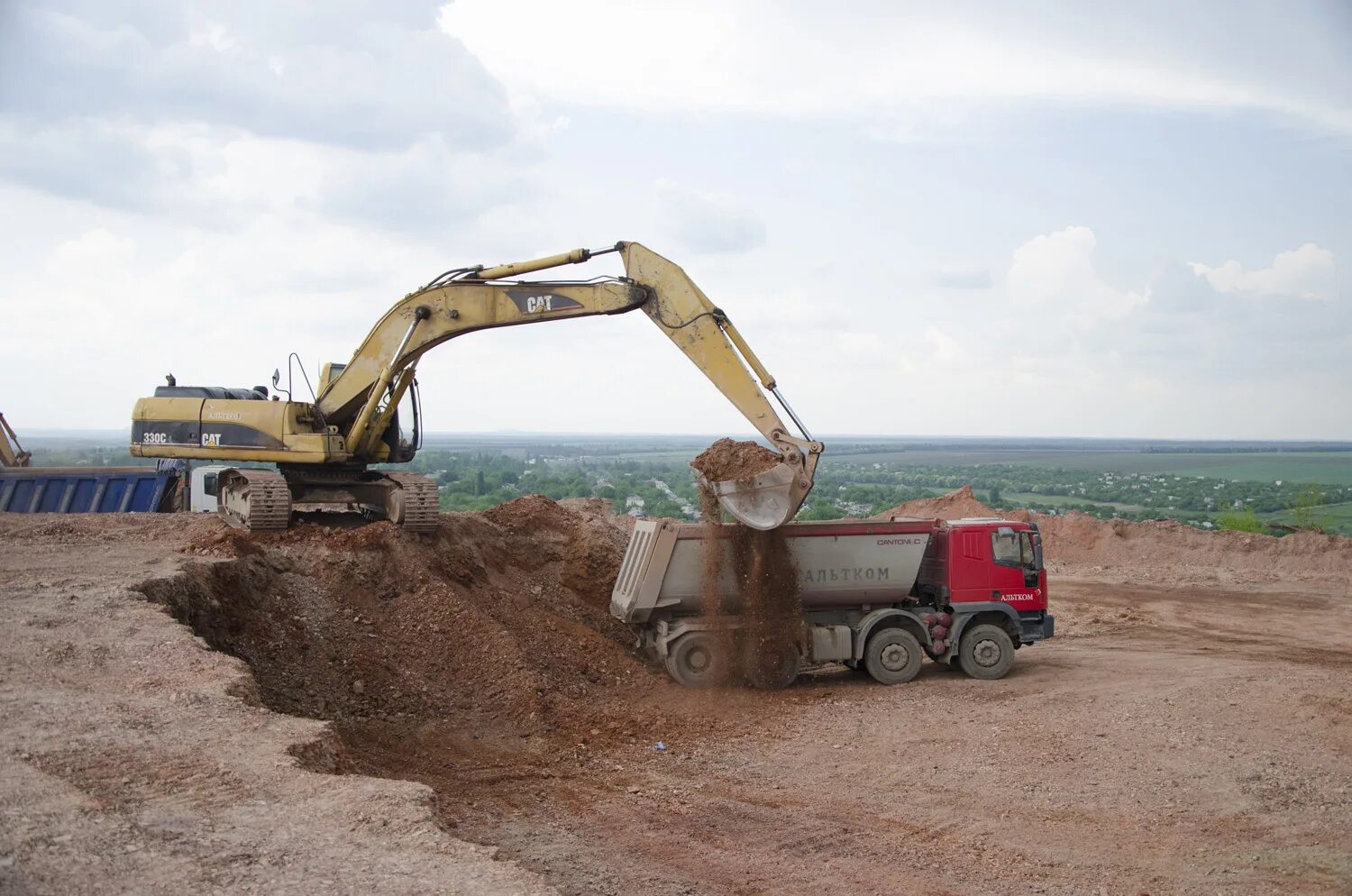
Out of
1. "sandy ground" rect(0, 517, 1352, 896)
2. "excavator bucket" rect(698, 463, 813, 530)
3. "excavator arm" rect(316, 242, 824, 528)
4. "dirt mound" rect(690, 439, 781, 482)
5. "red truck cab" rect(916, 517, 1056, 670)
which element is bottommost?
"sandy ground" rect(0, 517, 1352, 896)

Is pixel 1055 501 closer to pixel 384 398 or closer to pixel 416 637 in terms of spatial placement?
pixel 384 398

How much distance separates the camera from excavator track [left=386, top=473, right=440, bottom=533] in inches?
658

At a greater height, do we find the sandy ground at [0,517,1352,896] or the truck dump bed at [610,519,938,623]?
the truck dump bed at [610,519,938,623]

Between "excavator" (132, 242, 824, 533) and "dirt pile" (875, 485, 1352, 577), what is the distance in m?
13.3

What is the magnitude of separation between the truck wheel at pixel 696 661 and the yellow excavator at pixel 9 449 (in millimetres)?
18505

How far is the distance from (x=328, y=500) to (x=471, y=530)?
7.83 feet

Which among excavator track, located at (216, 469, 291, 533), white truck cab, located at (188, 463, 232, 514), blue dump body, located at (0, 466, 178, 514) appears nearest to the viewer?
excavator track, located at (216, 469, 291, 533)

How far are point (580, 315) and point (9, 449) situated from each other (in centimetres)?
→ 1684

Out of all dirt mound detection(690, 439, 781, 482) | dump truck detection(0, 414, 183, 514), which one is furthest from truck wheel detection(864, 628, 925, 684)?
dump truck detection(0, 414, 183, 514)

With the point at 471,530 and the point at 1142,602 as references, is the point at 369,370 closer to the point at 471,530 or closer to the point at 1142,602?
the point at 471,530

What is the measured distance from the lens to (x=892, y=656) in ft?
48.7

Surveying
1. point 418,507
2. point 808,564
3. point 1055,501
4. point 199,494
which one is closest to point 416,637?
point 418,507

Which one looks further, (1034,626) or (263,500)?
(263,500)

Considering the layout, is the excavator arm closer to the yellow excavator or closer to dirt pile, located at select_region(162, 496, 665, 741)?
dirt pile, located at select_region(162, 496, 665, 741)
